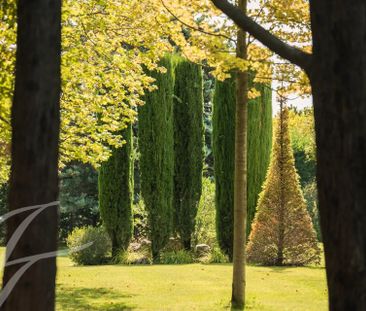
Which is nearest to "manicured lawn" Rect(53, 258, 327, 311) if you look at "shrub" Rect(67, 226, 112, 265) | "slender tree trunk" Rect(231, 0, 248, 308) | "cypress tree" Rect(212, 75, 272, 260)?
"slender tree trunk" Rect(231, 0, 248, 308)

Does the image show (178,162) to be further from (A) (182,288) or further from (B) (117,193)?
(A) (182,288)

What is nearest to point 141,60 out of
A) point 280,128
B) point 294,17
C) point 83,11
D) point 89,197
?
point 83,11

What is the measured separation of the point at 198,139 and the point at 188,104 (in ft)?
4.36

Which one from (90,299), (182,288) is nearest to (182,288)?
(182,288)

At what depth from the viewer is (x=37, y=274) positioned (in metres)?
4.39

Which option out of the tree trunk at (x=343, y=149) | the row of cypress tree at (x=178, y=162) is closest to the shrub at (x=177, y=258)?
the row of cypress tree at (x=178, y=162)

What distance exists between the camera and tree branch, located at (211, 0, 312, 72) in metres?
4.33

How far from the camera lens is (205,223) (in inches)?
925

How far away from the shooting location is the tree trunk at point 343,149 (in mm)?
3846

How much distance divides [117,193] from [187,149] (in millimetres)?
3081

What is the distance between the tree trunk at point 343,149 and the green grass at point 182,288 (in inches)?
281

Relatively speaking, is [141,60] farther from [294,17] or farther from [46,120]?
[46,120]

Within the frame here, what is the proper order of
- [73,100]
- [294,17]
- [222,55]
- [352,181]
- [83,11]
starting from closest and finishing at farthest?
[352,181] < [222,55] < [294,17] < [83,11] < [73,100]

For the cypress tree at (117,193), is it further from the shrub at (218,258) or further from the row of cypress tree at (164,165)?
the shrub at (218,258)
